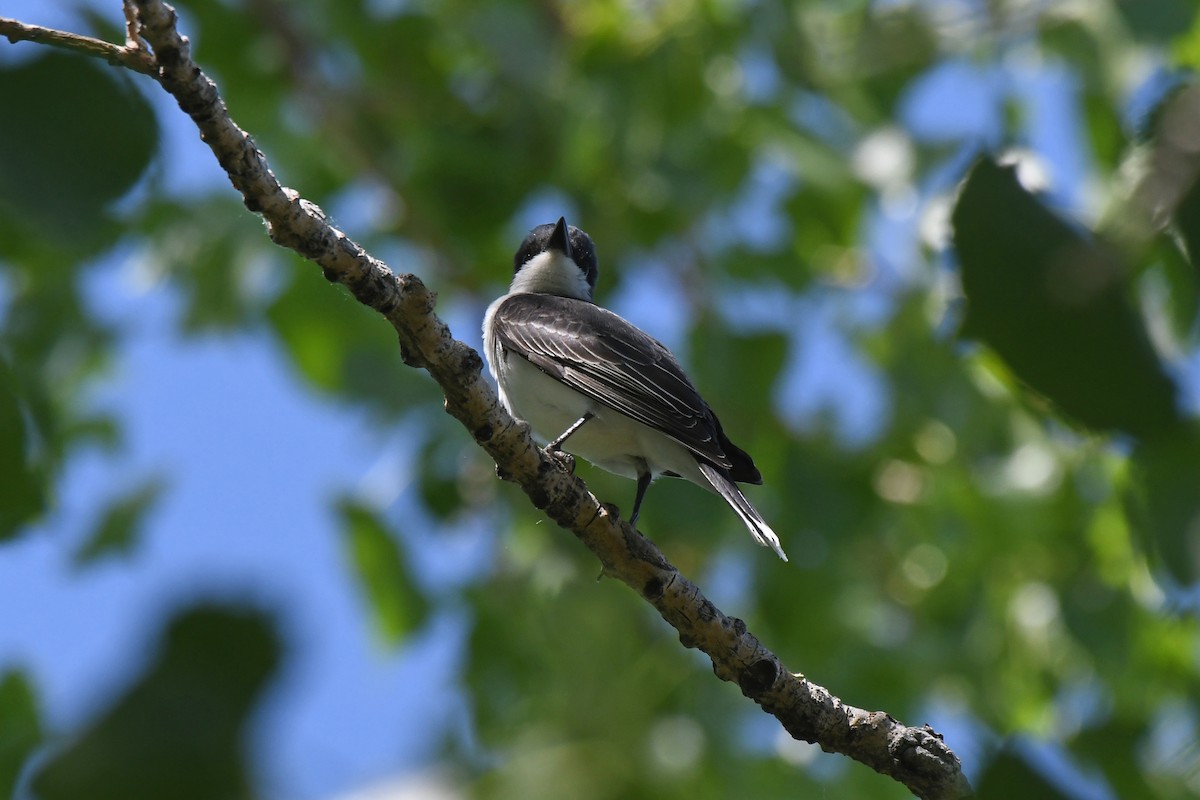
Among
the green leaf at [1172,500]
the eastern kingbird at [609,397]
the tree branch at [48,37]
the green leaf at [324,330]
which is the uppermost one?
the green leaf at [324,330]

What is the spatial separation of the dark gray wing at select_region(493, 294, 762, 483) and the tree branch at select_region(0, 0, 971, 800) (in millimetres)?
1089

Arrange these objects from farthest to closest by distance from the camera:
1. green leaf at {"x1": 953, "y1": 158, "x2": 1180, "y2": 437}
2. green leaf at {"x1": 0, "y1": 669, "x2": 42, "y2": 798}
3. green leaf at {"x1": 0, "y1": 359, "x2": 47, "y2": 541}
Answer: green leaf at {"x1": 0, "y1": 669, "x2": 42, "y2": 798}
green leaf at {"x1": 0, "y1": 359, "x2": 47, "y2": 541}
green leaf at {"x1": 953, "y1": 158, "x2": 1180, "y2": 437}

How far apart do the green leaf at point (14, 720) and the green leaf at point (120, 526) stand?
13.7 ft

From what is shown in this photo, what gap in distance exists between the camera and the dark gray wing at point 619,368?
4.05 m

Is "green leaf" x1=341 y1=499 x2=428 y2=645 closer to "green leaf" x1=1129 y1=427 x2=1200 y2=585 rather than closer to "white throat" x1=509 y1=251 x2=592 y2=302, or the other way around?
"white throat" x1=509 y1=251 x2=592 y2=302

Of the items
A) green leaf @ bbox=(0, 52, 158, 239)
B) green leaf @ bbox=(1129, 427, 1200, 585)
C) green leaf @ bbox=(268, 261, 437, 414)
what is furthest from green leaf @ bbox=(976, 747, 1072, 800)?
green leaf @ bbox=(268, 261, 437, 414)

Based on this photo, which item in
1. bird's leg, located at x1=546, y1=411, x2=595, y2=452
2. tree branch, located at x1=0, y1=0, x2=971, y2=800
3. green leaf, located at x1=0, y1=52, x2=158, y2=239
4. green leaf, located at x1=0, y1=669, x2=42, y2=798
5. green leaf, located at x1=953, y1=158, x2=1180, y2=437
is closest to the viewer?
green leaf, located at x1=953, y1=158, x2=1180, y2=437

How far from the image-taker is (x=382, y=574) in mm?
5746

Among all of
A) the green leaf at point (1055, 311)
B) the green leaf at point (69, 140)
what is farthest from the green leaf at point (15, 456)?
the green leaf at point (1055, 311)

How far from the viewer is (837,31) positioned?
6039 mm

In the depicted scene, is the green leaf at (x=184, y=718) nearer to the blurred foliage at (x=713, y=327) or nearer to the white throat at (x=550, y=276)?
the blurred foliage at (x=713, y=327)

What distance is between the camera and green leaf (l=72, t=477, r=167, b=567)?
5828 millimetres

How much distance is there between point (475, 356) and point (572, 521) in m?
0.56

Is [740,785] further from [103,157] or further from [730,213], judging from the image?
[103,157]
